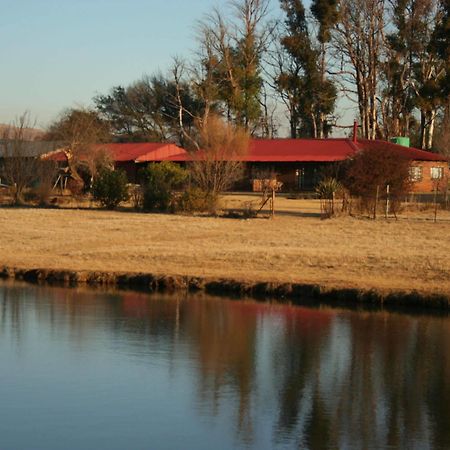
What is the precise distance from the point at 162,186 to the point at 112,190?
2592 millimetres

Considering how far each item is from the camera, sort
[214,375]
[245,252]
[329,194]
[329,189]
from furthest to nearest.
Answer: [329,189] → [329,194] → [245,252] → [214,375]

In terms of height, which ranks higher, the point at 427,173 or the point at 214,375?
the point at 427,173

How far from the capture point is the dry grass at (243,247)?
2483 cm

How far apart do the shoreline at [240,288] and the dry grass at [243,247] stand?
597 millimetres

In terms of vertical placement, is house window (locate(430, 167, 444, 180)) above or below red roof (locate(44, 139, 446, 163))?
below

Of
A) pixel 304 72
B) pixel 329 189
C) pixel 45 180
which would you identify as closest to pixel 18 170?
pixel 45 180

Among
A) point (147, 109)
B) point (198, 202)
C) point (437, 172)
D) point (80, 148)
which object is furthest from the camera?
point (147, 109)

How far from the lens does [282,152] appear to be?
204 ft

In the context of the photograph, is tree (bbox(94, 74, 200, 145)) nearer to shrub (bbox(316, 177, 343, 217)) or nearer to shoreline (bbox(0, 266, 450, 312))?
shrub (bbox(316, 177, 343, 217))

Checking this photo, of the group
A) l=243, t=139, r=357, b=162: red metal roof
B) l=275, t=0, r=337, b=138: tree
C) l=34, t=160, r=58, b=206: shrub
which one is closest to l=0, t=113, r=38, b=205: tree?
l=34, t=160, r=58, b=206: shrub

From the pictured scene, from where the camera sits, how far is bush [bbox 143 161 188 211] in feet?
145

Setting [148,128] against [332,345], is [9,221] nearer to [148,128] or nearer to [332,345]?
[332,345]

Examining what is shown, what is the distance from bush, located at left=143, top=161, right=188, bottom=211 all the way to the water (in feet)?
71.5

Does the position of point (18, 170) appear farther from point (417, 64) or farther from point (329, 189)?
point (417, 64)
